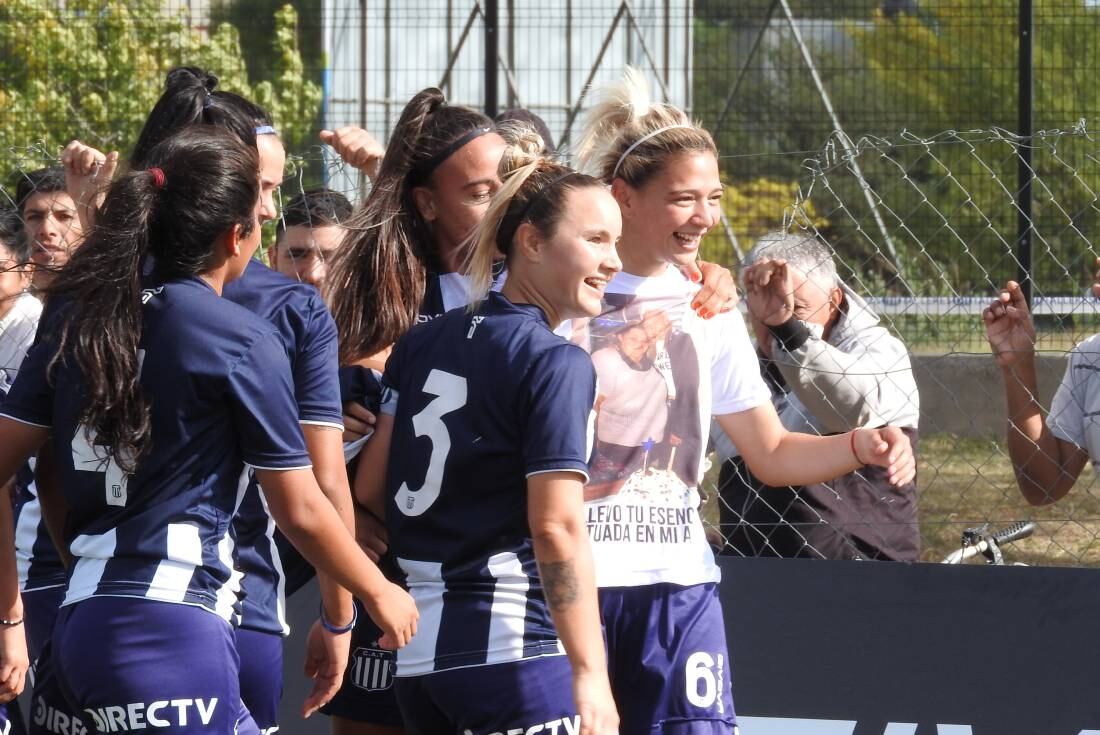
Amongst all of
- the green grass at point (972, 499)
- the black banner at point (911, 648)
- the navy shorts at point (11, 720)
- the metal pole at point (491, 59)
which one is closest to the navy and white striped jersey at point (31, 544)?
the navy shorts at point (11, 720)

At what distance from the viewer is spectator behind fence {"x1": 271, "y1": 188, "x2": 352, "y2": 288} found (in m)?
4.33

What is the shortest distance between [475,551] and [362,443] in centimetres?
57

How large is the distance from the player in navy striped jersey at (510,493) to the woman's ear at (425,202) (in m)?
0.59

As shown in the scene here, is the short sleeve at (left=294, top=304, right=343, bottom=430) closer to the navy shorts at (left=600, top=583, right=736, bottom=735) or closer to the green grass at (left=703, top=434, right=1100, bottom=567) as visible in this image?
the navy shorts at (left=600, top=583, right=736, bottom=735)

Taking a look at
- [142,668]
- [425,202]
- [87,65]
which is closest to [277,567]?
[142,668]

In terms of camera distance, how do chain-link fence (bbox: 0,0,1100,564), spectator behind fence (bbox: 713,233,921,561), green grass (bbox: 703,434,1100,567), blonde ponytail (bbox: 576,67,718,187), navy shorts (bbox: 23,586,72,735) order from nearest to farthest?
1. navy shorts (bbox: 23,586,72,735)
2. blonde ponytail (bbox: 576,67,718,187)
3. spectator behind fence (bbox: 713,233,921,561)
4. green grass (bbox: 703,434,1100,567)
5. chain-link fence (bbox: 0,0,1100,564)

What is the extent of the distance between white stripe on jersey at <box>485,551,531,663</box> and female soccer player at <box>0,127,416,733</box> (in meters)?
0.15

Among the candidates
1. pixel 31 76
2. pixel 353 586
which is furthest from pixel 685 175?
pixel 31 76

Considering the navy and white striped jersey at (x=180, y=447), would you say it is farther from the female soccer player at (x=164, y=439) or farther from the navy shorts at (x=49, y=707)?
the navy shorts at (x=49, y=707)

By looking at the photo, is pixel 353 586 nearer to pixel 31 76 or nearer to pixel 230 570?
pixel 230 570

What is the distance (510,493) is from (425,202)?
0.96 meters

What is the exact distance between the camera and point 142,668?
2359mm

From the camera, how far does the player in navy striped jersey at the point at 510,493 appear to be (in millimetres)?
2486

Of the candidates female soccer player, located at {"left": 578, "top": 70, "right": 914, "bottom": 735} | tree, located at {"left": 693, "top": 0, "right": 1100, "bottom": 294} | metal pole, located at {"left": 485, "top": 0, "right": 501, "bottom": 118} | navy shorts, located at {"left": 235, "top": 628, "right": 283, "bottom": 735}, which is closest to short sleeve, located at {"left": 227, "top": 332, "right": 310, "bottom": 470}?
navy shorts, located at {"left": 235, "top": 628, "right": 283, "bottom": 735}
